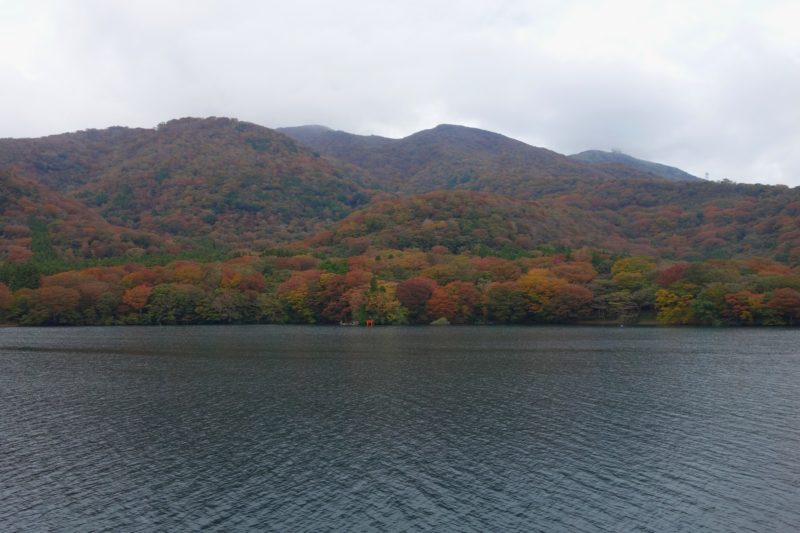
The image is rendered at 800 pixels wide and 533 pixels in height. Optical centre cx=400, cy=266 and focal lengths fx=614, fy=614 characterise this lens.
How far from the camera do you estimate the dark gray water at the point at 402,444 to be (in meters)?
25.7

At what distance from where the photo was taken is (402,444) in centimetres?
3578

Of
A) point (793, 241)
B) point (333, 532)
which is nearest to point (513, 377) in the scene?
point (333, 532)

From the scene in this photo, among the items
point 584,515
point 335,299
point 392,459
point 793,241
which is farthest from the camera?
point 793,241

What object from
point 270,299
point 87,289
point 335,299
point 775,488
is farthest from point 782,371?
point 87,289

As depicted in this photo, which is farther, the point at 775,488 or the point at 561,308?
the point at 561,308

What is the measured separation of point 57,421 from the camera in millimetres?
41094

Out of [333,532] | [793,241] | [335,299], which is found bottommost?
[333,532]

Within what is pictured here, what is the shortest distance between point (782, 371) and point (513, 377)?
90.0ft

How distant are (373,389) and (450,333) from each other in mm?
61108

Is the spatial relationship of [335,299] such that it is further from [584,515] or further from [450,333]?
[584,515]

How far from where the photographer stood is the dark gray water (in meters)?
25.7

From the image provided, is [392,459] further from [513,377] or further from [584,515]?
[513,377]

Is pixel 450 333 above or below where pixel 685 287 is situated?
below

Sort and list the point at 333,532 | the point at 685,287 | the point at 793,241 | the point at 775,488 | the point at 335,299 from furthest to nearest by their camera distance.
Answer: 1. the point at 793,241
2. the point at 335,299
3. the point at 685,287
4. the point at 775,488
5. the point at 333,532
